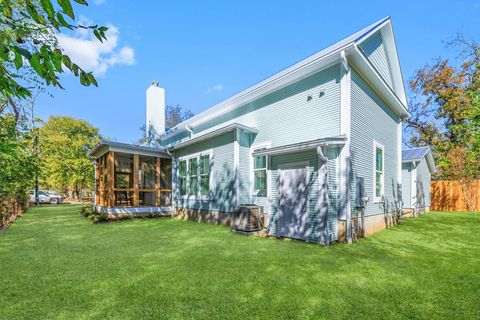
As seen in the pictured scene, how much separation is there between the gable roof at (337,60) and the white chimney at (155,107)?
483 cm

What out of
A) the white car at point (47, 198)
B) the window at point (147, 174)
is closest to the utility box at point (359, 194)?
the window at point (147, 174)

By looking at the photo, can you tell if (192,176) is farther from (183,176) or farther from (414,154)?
(414,154)

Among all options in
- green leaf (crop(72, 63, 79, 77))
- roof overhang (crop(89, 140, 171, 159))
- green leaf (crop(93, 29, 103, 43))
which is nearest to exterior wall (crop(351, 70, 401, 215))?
green leaf (crop(93, 29, 103, 43))

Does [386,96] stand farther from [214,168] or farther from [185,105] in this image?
[185,105]

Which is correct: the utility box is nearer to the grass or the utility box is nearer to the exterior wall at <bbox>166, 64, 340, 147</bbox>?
the grass

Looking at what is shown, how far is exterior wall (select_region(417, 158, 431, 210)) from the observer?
14656 millimetres

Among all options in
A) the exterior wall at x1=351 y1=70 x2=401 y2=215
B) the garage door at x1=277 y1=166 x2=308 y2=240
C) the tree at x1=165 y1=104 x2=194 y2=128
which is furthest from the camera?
the tree at x1=165 y1=104 x2=194 y2=128

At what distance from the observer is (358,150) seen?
7750 millimetres

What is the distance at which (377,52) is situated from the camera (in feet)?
30.8

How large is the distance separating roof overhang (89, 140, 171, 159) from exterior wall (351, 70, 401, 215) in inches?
357

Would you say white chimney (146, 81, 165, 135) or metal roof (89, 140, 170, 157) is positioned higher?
white chimney (146, 81, 165, 135)

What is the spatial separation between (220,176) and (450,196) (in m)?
17.3

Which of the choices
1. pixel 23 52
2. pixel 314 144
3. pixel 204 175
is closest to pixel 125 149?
pixel 204 175

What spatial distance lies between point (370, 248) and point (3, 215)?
42.0 feet
